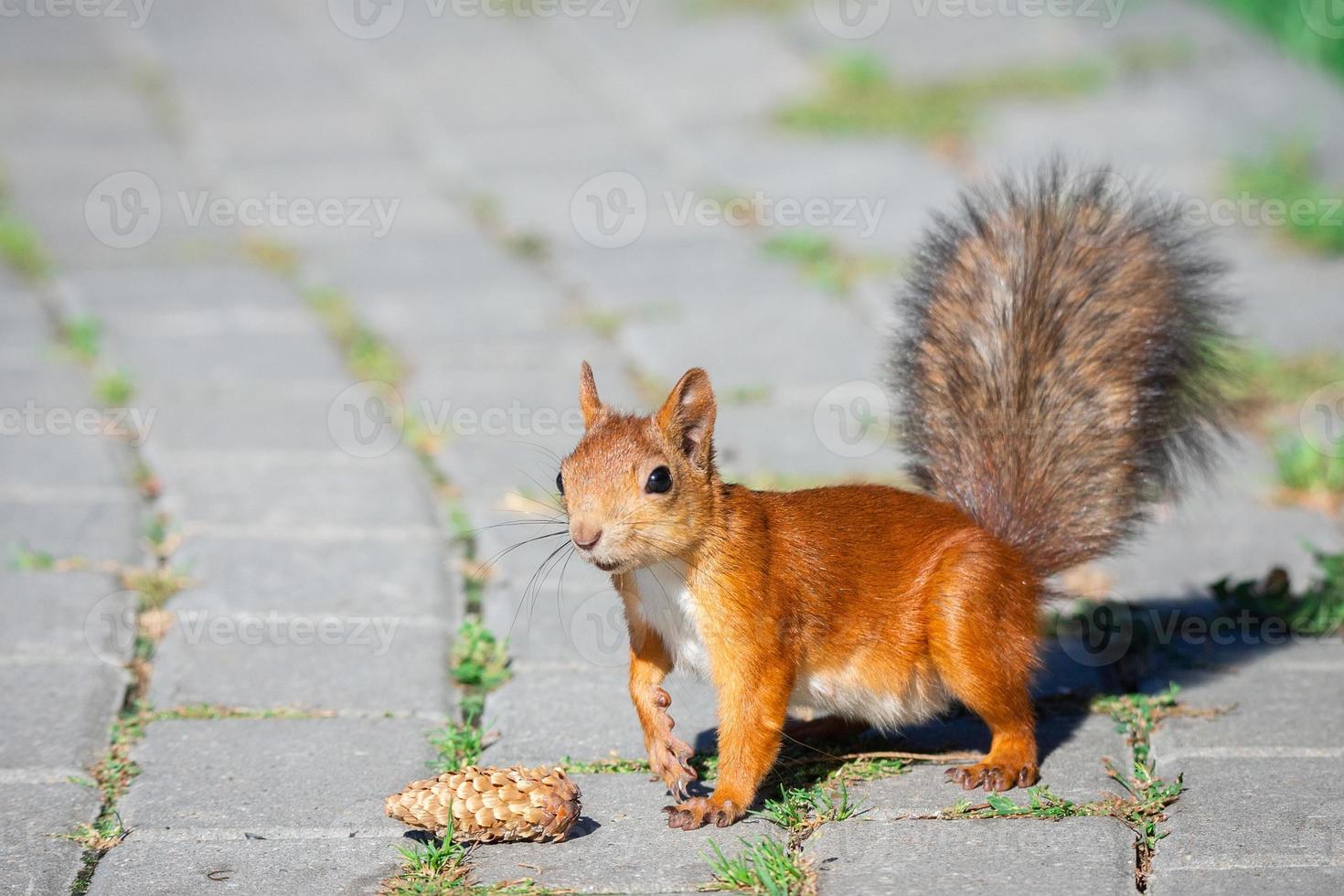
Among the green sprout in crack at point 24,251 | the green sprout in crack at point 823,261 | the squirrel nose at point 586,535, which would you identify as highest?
the green sprout in crack at point 24,251

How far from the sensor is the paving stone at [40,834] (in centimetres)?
272

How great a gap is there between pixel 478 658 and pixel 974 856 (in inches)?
50.8

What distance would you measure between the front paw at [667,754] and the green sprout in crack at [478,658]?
0.66 meters

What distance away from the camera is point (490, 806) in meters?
2.78

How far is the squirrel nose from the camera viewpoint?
2.70 m

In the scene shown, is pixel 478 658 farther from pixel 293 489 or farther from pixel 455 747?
pixel 293 489

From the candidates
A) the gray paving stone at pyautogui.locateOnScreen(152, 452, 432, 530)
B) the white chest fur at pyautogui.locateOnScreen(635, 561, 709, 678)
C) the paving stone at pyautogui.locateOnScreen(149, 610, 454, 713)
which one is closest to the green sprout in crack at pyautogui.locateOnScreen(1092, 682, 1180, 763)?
the white chest fur at pyautogui.locateOnScreen(635, 561, 709, 678)

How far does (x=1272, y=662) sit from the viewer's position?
3.65 metres

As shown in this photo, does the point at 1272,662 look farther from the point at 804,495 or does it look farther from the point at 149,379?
the point at 149,379

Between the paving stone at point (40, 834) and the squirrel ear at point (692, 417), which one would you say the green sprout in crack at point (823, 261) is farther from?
the paving stone at point (40, 834)

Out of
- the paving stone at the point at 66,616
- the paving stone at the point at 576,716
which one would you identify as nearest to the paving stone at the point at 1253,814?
the paving stone at the point at 576,716

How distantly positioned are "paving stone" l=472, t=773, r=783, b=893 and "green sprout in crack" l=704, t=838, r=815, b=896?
36 millimetres

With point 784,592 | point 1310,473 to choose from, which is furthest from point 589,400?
point 1310,473

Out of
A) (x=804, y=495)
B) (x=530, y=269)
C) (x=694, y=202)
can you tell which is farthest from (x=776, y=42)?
(x=804, y=495)
